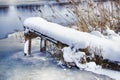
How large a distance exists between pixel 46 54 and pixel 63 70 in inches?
47.3

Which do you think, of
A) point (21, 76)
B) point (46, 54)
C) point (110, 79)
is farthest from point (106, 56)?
point (46, 54)

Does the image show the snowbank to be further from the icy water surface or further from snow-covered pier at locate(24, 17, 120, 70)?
the icy water surface

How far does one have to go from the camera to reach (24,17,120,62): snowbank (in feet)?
16.1

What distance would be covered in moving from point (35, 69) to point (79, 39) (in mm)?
911

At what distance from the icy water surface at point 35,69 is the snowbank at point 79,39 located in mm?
397

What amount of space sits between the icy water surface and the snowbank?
397 millimetres

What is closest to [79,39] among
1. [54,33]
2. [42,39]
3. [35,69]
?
[54,33]

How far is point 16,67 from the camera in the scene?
5.61m

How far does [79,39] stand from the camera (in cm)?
534

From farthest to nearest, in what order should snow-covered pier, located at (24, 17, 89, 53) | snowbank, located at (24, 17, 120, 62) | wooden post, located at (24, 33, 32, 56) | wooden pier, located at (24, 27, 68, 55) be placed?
wooden post, located at (24, 33, 32, 56) < wooden pier, located at (24, 27, 68, 55) < snow-covered pier, located at (24, 17, 89, 53) < snowbank, located at (24, 17, 120, 62)

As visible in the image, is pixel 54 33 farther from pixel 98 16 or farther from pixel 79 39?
pixel 98 16

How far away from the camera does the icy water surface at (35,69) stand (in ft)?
16.3

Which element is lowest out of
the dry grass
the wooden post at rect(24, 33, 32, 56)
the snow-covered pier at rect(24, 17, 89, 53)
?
the wooden post at rect(24, 33, 32, 56)

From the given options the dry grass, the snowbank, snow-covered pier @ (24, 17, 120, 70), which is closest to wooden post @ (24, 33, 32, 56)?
snow-covered pier @ (24, 17, 120, 70)
